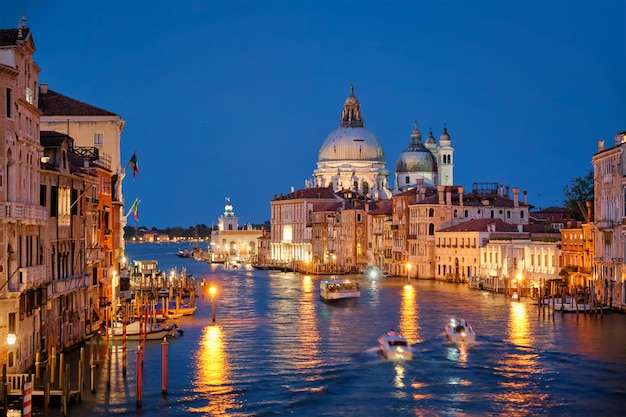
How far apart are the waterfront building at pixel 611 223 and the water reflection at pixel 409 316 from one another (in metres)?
7.46

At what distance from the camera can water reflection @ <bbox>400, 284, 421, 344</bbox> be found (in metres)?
38.9

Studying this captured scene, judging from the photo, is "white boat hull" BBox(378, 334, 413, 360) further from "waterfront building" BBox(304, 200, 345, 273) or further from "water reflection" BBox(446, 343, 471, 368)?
"waterfront building" BBox(304, 200, 345, 273)

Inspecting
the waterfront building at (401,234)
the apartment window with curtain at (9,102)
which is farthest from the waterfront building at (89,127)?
the waterfront building at (401,234)

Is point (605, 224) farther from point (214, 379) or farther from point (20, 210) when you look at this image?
point (20, 210)

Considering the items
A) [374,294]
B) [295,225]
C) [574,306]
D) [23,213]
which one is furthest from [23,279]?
[295,225]

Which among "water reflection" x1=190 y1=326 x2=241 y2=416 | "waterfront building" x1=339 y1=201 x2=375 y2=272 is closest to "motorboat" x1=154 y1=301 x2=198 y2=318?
"water reflection" x1=190 y1=326 x2=241 y2=416

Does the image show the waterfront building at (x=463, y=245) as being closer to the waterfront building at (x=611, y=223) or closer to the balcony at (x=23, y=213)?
the waterfront building at (x=611, y=223)

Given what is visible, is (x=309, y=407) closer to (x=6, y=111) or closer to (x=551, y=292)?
(x=6, y=111)

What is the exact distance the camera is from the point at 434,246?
75.9 m

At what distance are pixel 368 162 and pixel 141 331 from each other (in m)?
92.1

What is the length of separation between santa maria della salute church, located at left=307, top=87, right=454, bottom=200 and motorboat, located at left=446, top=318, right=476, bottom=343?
74.8m

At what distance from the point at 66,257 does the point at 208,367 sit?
4681 mm

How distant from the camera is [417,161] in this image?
384 feet

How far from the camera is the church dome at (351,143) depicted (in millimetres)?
125312
